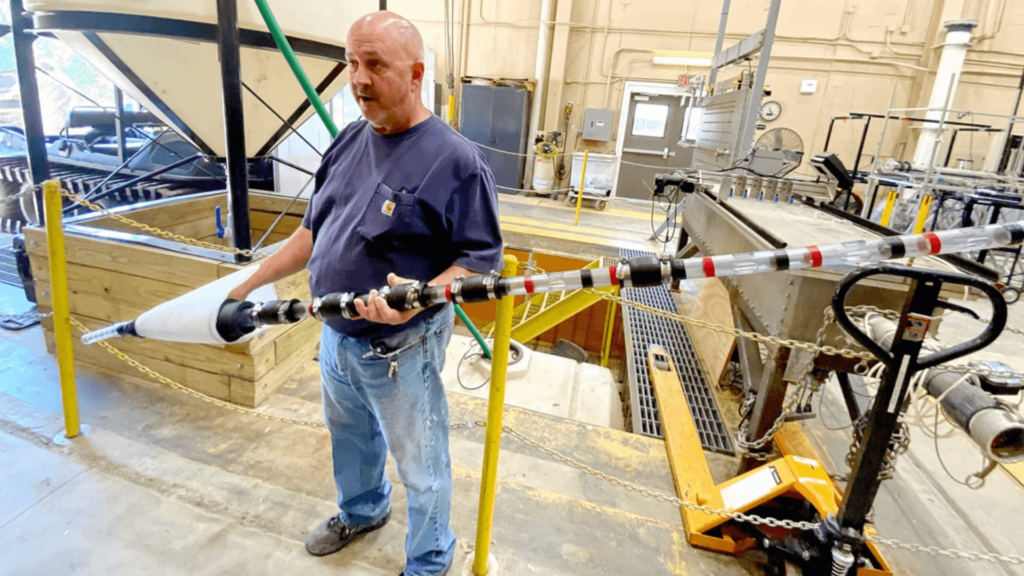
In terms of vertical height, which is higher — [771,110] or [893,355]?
[771,110]

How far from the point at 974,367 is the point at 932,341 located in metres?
0.27

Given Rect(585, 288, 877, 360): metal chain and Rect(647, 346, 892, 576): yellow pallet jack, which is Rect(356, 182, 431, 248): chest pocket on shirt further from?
Rect(647, 346, 892, 576): yellow pallet jack

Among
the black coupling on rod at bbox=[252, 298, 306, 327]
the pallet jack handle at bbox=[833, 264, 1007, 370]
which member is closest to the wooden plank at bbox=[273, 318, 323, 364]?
the black coupling on rod at bbox=[252, 298, 306, 327]

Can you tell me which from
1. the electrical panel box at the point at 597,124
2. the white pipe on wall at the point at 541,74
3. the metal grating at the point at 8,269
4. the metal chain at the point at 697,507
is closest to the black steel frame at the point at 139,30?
the metal chain at the point at 697,507

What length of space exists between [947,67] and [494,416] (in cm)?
1119

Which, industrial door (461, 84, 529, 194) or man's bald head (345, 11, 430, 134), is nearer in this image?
man's bald head (345, 11, 430, 134)

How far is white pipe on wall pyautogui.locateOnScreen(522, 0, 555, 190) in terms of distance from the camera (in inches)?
396

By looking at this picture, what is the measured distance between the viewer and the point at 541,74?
33.7ft

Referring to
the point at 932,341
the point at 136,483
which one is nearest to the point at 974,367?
the point at 932,341

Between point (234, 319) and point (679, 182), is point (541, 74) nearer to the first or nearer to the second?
point (679, 182)

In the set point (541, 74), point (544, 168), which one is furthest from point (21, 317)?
point (541, 74)

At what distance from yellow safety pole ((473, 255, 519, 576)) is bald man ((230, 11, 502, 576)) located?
11cm

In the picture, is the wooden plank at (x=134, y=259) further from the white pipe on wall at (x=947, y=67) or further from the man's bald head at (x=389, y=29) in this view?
the white pipe on wall at (x=947, y=67)

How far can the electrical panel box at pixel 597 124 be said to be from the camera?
10266mm
